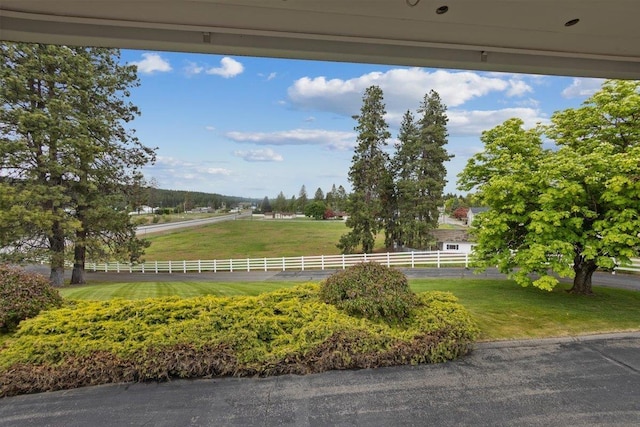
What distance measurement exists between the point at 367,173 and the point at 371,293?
12.7 metres

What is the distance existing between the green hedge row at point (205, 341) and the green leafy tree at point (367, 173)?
39.1 ft

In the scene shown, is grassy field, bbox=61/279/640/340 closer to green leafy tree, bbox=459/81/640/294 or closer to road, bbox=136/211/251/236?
green leafy tree, bbox=459/81/640/294

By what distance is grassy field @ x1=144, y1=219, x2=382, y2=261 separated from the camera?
17.5 metres

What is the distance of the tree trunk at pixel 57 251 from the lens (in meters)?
8.42

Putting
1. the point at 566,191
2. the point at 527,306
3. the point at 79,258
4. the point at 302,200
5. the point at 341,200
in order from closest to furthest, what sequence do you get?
the point at 566,191 → the point at 527,306 → the point at 79,258 → the point at 341,200 → the point at 302,200

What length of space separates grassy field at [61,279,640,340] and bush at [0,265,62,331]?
1.73m

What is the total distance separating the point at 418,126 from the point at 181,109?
14281 millimetres

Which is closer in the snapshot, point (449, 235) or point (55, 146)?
point (55, 146)

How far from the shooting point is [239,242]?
21.4 m

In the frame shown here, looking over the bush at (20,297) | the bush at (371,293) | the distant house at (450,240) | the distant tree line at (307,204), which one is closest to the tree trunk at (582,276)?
the bush at (371,293)

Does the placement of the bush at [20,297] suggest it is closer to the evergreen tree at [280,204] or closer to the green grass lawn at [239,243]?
the green grass lawn at [239,243]

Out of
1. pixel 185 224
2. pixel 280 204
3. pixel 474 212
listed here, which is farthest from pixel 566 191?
pixel 280 204

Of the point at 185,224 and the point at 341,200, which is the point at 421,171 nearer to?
the point at 341,200

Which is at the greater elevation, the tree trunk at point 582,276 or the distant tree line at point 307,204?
the distant tree line at point 307,204
